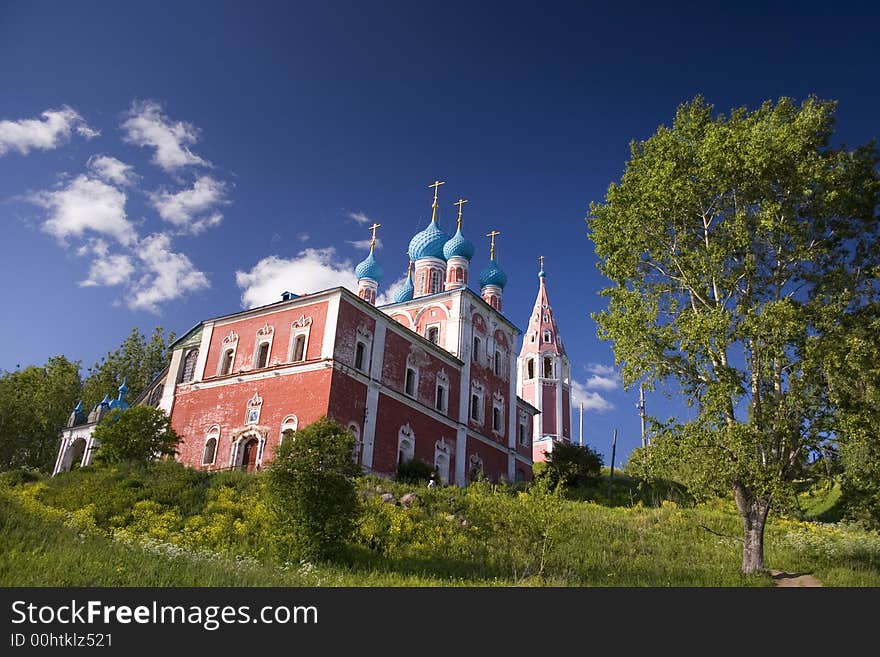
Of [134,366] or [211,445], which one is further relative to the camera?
[134,366]

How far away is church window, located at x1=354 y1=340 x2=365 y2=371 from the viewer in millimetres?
25828

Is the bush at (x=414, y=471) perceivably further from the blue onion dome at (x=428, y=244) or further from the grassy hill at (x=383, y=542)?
the blue onion dome at (x=428, y=244)

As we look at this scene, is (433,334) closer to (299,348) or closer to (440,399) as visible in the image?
(440,399)

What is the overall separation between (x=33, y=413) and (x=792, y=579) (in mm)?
39493

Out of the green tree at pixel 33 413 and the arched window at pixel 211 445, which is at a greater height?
the green tree at pixel 33 413

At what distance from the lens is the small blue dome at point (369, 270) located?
3856cm

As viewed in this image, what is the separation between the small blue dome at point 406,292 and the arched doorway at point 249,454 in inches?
606

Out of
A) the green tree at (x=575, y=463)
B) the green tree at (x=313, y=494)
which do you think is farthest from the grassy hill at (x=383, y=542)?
the green tree at (x=575, y=463)

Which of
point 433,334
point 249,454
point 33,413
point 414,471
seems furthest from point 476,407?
point 33,413

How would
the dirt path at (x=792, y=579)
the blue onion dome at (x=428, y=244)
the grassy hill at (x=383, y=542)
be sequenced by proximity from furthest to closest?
1. the blue onion dome at (x=428, y=244)
2. the dirt path at (x=792, y=579)
3. the grassy hill at (x=383, y=542)

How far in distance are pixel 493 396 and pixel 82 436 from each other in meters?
20.6

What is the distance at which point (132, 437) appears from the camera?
74.2ft
